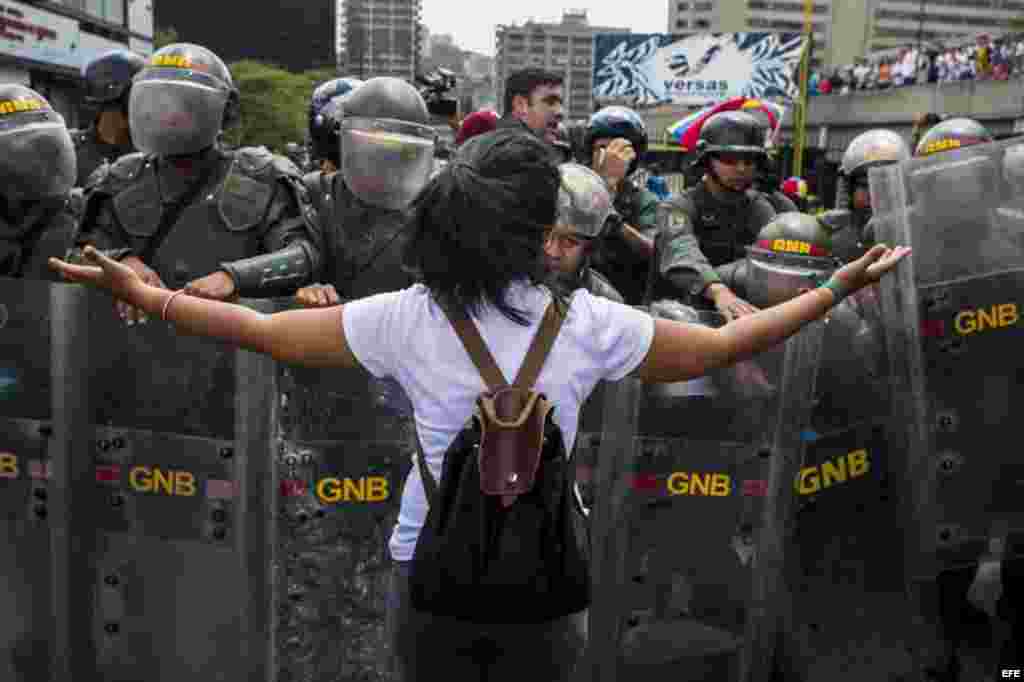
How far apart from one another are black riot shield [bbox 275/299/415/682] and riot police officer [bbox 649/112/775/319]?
1582 mm

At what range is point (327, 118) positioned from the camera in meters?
4.60

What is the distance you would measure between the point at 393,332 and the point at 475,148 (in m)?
0.39

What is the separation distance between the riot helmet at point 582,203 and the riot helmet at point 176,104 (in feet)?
4.10

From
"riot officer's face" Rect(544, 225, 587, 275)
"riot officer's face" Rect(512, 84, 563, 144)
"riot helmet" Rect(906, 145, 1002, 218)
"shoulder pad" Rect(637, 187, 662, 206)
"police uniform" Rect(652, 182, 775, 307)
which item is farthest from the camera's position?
"riot officer's face" Rect(512, 84, 563, 144)

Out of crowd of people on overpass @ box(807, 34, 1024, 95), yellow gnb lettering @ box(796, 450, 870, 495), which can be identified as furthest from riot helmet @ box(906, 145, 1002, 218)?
crowd of people on overpass @ box(807, 34, 1024, 95)

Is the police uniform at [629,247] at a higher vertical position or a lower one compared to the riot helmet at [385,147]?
lower

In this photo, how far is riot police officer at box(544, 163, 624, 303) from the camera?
2704 millimetres

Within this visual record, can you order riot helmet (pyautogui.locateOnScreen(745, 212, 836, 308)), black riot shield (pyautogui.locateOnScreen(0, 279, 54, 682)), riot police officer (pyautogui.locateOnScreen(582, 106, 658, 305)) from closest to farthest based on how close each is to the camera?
black riot shield (pyautogui.locateOnScreen(0, 279, 54, 682)), riot helmet (pyautogui.locateOnScreen(745, 212, 836, 308)), riot police officer (pyautogui.locateOnScreen(582, 106, 658, 305))

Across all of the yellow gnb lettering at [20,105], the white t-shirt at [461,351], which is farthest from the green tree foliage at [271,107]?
the white t-shirt at [461,351]

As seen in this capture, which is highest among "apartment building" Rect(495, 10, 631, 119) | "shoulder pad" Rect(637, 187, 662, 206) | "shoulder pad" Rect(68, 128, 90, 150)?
"apartment building" Rect(495, 10, 631, 119)

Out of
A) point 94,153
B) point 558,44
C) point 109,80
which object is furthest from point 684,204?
point 558,44

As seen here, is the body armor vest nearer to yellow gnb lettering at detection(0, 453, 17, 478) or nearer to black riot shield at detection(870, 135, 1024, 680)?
yellow gnb lettering at detection(0, 453, 17, 478)

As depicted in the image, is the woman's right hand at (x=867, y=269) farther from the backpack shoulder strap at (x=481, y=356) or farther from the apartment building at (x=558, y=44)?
the apartment building at (x=558, y=44)

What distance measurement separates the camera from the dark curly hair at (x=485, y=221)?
Answer: 208 cm
